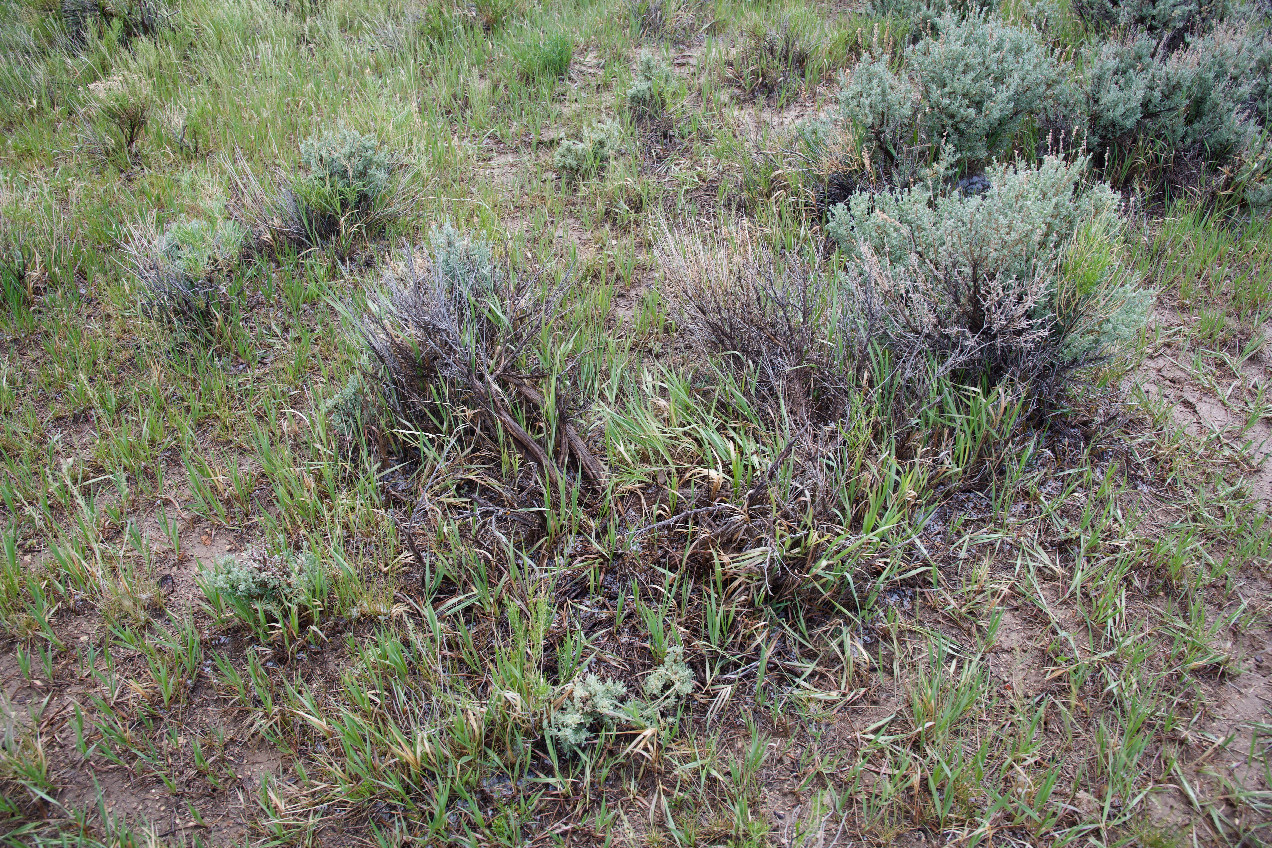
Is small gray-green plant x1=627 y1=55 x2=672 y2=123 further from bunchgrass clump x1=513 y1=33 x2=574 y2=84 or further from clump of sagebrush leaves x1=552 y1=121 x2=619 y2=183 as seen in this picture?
bunchgrass clump x1=513 y1=33 x2=574 y2=84

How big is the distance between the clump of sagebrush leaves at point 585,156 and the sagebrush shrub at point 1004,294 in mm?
2059

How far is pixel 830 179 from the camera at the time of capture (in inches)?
Answer: 171

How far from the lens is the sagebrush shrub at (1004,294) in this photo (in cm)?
299

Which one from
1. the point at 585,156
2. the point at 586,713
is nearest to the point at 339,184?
the point at 585,156

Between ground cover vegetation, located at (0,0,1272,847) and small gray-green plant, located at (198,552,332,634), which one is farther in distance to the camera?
small gray-green plant, located at (198,552,332,634)

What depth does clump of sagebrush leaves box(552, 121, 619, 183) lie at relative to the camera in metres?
4.70

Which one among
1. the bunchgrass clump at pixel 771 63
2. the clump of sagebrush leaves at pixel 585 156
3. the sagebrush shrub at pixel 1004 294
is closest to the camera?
the sagebrush shrub at pixel 1004 294

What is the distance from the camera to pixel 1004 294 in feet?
10.1

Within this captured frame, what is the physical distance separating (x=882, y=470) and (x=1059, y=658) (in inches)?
32.4

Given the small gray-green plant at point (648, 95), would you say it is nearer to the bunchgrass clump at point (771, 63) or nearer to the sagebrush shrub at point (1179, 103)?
the bunchgrass clump at point (771, 63)

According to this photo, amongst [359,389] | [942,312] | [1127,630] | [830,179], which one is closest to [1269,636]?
[1127,630]

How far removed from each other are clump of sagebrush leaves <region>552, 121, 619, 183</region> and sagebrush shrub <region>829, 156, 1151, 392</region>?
2059mm

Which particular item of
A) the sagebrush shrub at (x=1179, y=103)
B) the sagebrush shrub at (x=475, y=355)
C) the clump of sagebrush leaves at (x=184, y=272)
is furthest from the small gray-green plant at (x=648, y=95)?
the clump of sagebrush leaves at (x=184, y=272)

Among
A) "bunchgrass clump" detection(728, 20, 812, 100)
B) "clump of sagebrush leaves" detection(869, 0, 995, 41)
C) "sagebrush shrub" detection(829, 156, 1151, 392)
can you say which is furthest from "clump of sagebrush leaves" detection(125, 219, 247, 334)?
"clump of sagebrush leaves" detection(869, 0, 995, 41)
